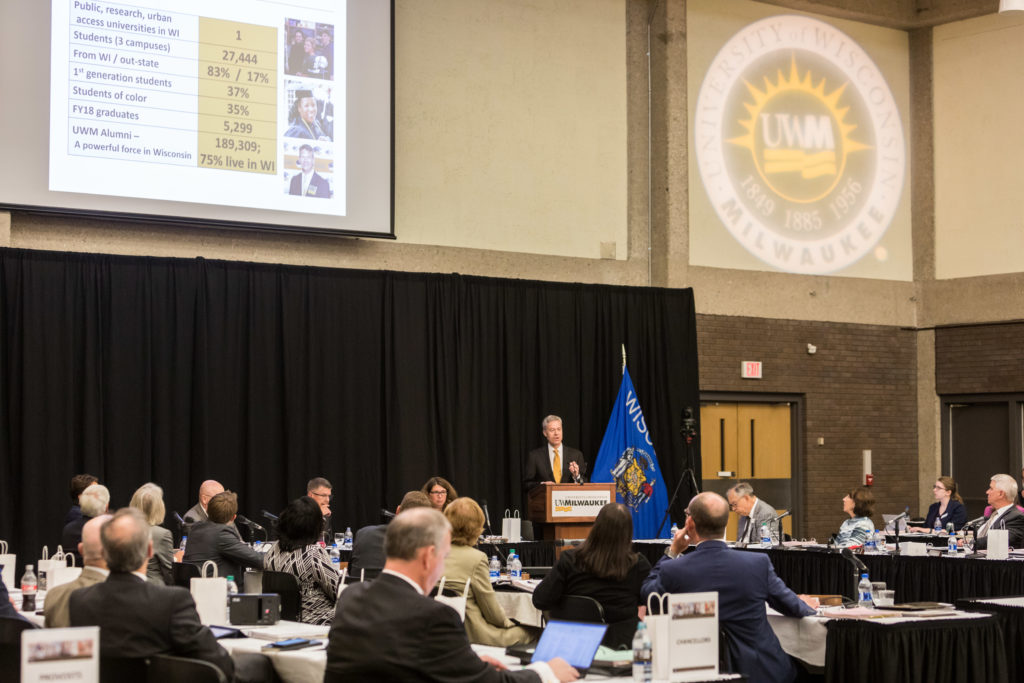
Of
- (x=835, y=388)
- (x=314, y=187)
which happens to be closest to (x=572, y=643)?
(x=314, y=187)

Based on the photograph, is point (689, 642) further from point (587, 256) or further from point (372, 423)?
point (587, 256)

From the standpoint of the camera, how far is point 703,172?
14102 millimetres

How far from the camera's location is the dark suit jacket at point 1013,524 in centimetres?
973

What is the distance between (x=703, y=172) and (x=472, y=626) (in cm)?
900

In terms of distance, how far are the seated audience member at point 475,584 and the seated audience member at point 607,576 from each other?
14.2 inches

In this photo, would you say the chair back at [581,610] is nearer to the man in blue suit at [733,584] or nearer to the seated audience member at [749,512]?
the man in blue suit at [733,584]

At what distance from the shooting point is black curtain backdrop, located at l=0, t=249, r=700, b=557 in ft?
34.4

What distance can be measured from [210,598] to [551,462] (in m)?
5.79

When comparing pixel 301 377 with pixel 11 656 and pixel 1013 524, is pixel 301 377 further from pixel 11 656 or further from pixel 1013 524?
pixel 11 656

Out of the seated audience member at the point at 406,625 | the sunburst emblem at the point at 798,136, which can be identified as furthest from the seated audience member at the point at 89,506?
the sunburst emblem at the point at 798,136

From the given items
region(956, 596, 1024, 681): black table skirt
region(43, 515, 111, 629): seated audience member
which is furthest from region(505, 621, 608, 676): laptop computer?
region(956, 596, 1024, 681): black table skirt

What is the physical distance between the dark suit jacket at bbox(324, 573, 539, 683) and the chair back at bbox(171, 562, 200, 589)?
3.57 m

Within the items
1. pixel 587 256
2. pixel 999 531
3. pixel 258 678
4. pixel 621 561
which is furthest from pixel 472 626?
pixel 587 256

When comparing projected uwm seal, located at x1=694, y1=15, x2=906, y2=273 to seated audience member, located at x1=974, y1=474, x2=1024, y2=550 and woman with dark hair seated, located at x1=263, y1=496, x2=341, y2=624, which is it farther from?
woman with dark hair seated, located at x1=263, y1=496, x2=341, y2=624
